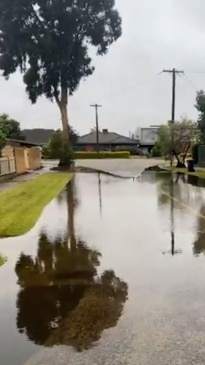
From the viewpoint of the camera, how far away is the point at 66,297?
6.52m

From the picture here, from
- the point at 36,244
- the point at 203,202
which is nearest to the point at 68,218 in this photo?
the point at 36,244

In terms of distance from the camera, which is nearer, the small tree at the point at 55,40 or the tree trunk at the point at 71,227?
the tree trunk at the point at 71,227

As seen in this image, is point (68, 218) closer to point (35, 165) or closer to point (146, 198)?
point (146, 198)

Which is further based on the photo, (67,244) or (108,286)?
(67,244)

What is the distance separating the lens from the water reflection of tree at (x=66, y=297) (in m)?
5.27

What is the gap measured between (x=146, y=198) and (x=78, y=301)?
12679 mm

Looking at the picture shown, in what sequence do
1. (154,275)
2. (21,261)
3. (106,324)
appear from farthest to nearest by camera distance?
(21,261) → (154,275) → (106,324)

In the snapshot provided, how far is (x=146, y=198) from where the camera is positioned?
740 inches

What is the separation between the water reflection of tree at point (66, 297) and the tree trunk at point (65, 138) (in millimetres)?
38120

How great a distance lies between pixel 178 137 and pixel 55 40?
50.6 ft

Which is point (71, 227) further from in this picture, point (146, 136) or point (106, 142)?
point (146, 136)

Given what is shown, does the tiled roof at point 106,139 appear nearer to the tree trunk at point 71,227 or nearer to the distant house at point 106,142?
the distant house at point 106,142

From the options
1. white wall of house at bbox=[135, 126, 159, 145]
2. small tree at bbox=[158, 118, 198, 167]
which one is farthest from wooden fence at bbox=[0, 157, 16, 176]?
white wall of house at bbox=[135, 126, 159, 145]

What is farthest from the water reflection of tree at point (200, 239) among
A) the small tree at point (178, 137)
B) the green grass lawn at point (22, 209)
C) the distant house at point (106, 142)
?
the distant house at point (106, 142)
